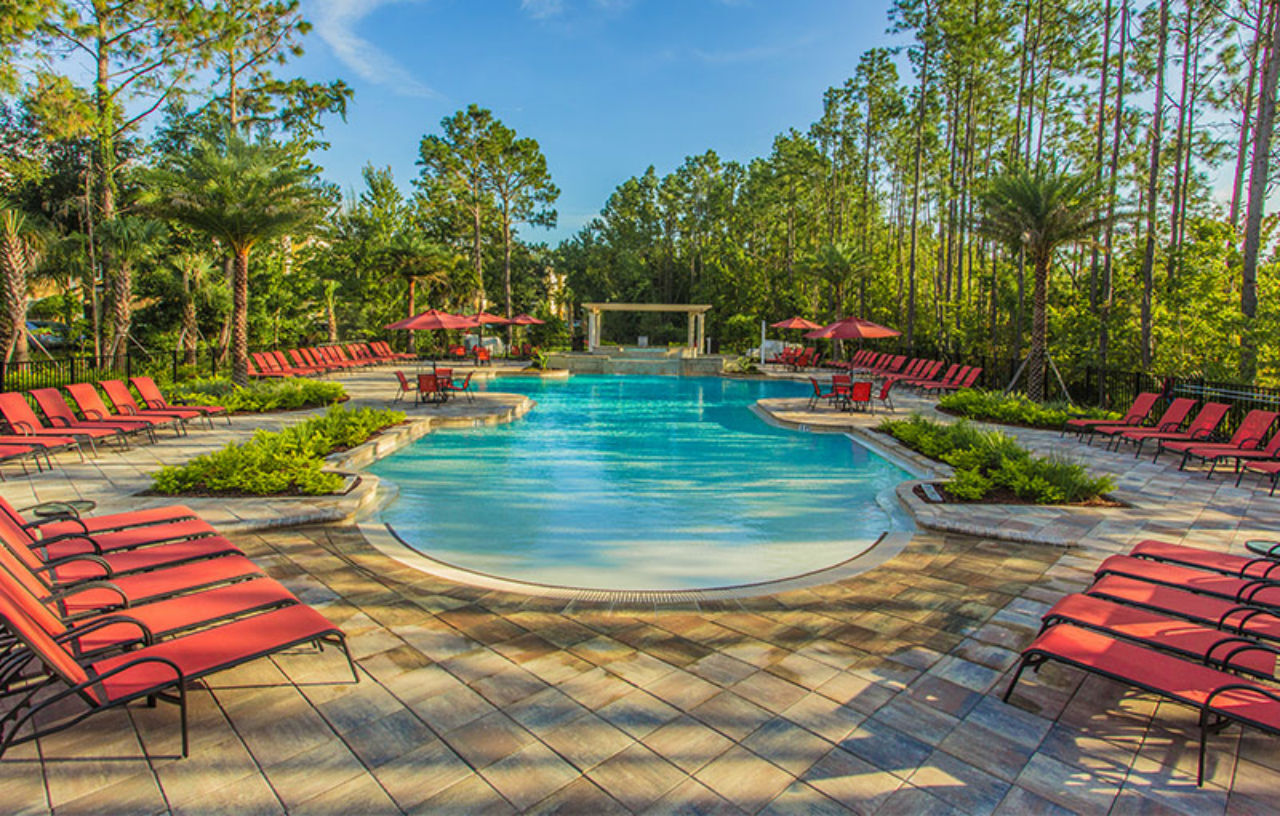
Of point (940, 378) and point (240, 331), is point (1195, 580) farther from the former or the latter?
point (240, 331)

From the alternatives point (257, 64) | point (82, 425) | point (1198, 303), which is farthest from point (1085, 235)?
point (257, 64)

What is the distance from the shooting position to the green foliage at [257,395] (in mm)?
12898

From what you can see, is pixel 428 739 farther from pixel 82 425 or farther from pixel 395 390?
pixel 395 390

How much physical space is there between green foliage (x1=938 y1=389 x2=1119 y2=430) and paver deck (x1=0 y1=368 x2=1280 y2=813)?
31.0 ft

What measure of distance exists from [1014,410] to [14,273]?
20.3 m

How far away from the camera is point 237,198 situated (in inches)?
564

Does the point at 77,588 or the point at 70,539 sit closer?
the point at 77,588

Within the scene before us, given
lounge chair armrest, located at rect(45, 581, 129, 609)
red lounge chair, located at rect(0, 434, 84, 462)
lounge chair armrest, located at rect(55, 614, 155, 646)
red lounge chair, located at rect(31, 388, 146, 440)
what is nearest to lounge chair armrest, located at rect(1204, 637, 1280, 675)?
lounge chair armrest, located at rect(55, 614, 155, 646)

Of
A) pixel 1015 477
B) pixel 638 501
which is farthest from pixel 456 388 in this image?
pixel 1015 477

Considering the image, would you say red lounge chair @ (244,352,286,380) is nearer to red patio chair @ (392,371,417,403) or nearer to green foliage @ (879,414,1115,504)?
red patio chair @ (392,371,417,403)

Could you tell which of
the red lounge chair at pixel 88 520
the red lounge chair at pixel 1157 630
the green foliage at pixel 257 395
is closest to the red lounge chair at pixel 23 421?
the green foliage at pixel 257 395

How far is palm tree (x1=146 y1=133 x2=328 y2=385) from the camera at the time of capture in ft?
46.1

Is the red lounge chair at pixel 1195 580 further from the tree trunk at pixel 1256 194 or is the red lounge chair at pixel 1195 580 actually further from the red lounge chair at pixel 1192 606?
the tree trunk at pixel 1256 194

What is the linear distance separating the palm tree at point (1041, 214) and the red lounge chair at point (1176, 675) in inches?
514
